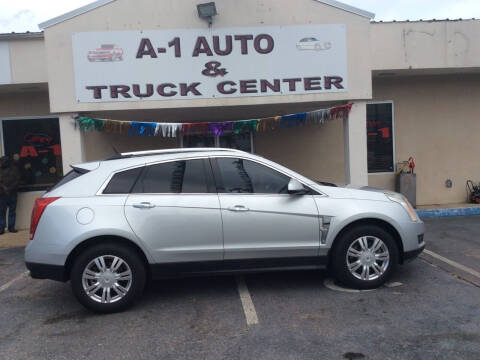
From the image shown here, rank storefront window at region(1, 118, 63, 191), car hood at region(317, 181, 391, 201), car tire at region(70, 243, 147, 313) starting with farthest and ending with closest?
storefront window at region(1, 118, 63, 191) → car hood at region(317, 181, 391, 201) → car tire at region(70, 243, 147, 313)

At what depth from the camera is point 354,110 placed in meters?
8.20

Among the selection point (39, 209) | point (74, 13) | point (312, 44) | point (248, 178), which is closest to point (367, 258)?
point (248, 178)

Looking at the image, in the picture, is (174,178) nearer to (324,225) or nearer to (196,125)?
(324,225)

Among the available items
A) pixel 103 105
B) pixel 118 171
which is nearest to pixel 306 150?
pixel 103 105

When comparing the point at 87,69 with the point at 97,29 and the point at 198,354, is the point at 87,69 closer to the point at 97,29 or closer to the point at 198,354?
the point at 97,29

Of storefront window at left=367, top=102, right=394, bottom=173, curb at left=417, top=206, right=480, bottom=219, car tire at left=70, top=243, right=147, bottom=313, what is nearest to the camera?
car tire at left=70, top=243, right=147, bottom=313

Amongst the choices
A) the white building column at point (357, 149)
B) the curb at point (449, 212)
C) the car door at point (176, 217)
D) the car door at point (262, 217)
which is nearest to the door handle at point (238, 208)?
the car door at point (262, 217)

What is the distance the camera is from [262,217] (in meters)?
4.81

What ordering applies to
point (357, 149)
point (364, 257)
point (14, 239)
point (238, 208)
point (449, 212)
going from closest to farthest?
point (238, 208) → point (364, 257) → point (357, 149) → point (14, 239) → point (449, 212)

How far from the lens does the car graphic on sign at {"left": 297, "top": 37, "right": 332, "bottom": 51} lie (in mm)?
7949

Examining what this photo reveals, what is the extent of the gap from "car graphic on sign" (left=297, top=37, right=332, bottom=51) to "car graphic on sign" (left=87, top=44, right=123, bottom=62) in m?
3.24

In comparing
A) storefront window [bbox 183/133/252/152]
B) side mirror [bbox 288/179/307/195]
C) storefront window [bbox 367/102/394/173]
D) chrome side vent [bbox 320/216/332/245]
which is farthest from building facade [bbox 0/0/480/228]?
chrome side vent [bbox 320/216/332/245]

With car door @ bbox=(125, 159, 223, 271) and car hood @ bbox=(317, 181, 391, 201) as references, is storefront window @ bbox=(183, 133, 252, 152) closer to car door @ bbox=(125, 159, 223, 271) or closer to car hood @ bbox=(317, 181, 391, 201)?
car hood @ bbox=(317, 181, 391, 201)

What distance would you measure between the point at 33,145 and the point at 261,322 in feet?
25.8
